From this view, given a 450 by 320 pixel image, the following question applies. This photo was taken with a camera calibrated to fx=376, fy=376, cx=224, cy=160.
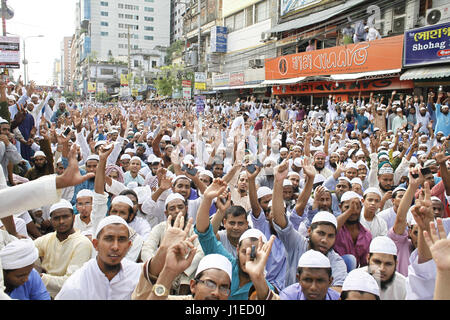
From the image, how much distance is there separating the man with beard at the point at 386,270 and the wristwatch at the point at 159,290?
4.98 feet

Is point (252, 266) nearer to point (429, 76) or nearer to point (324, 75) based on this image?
point (429, 76)

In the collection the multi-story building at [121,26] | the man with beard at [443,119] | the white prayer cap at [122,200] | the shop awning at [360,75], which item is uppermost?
the multi-story building at [121,26]

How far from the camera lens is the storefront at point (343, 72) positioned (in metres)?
12.8

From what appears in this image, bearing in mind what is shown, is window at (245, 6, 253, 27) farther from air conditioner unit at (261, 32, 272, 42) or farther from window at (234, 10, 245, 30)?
air conditioner unit at (261, 32, 272, 42)

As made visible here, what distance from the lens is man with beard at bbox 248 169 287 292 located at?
10.4 ft

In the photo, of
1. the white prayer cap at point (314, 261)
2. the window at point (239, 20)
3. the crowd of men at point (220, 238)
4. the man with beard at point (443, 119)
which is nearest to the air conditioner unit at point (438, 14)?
the man with beard at point (443, 119)

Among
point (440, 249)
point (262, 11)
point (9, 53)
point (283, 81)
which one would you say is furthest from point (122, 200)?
point (262, 11)

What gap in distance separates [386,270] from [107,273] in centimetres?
191

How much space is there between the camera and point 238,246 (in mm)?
2738

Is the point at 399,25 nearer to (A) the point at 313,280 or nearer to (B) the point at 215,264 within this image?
(A) the point at 313,280

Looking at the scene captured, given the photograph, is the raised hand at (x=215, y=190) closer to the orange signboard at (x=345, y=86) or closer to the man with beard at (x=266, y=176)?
the man with beard at (x=266, y=176)

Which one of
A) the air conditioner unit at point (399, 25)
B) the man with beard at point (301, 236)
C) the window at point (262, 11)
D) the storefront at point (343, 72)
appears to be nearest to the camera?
the man with beard at point (301, 236)

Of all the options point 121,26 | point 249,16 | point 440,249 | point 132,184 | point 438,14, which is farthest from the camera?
point 121,26

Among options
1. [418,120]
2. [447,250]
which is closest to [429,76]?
[418,120]
